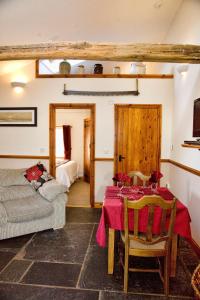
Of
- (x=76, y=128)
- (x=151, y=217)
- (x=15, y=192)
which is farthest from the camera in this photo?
(x=76, y=128)

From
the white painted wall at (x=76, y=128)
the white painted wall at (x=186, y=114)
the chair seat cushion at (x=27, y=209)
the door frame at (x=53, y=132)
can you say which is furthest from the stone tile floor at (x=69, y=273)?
the white painted wall at (x=76, y=128)

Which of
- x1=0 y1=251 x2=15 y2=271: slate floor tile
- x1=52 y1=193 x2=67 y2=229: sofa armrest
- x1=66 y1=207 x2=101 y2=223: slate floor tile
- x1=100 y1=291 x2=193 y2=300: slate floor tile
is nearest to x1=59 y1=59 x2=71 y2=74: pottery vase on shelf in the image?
x1=52 y1=193 x2=67 y2=229: sofa armrest

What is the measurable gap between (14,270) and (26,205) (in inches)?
35.7

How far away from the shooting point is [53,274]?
2.33 meters

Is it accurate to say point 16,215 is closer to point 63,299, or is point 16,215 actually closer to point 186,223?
point 63,299

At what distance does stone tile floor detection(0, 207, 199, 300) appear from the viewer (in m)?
2.06

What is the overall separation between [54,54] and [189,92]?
6.58ft

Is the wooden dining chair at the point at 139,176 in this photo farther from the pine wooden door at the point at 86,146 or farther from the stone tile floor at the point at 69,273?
the pine wooden door at the point at 86,146

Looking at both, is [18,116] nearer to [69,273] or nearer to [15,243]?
[15,243]

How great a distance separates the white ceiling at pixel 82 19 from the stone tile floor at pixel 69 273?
307 centimetres

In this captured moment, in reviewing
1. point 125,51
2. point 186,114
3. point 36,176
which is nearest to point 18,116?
point 36,176

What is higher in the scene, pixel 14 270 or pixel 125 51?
pixel 125 51

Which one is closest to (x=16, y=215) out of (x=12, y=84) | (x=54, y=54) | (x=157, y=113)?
(x=54, y=54)

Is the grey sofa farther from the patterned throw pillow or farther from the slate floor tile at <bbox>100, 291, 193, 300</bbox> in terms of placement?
the slate floor tile at <bbox>100, 291, 193, 300</bbox>
